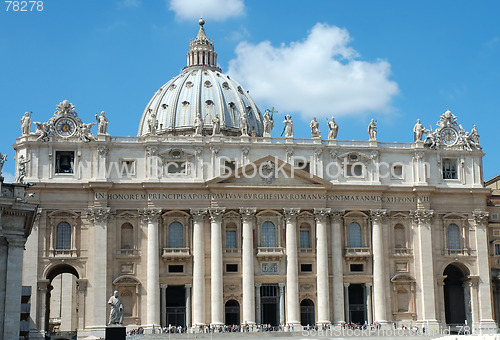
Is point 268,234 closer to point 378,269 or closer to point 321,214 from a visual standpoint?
point 321,214

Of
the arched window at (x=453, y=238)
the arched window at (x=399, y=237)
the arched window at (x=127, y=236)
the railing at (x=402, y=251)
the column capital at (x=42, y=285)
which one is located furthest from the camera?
the arched window at (x=453, y=238)

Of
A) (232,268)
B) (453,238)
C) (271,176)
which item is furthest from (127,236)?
(453,238)

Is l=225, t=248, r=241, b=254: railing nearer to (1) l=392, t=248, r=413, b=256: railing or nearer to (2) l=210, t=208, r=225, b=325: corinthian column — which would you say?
(2) l=210, t=208, r=225, b=325: corinthian column

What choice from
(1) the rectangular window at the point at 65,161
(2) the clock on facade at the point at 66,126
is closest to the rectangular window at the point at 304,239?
(1) the rectangular window at the point at 65,161

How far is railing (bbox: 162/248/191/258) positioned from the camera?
75.3 metres

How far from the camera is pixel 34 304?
236 feet

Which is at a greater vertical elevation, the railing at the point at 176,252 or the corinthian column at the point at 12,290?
the railing at the point at 176,252

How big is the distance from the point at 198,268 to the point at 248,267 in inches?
174

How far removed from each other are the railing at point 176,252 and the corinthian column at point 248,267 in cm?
502

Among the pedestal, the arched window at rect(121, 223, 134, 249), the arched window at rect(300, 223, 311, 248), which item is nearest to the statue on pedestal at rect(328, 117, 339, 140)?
the arched window at rect(300, 223, 311, 248)

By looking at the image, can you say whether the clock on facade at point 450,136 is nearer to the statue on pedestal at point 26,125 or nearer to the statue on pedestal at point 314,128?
the statue on pedestal at point 314,128

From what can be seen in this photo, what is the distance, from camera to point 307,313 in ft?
255

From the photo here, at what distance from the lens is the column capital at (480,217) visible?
81188mm

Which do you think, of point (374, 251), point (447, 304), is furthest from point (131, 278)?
point (447, 304)
